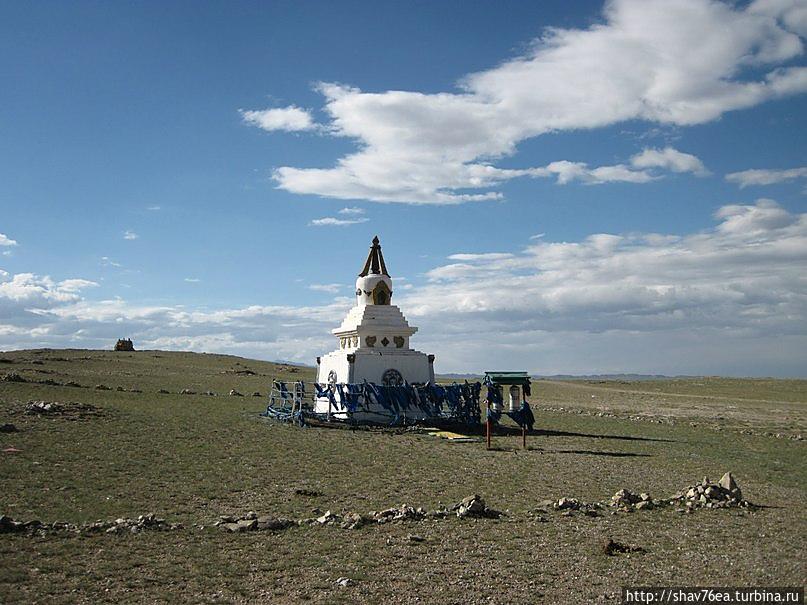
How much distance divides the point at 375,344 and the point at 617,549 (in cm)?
2740

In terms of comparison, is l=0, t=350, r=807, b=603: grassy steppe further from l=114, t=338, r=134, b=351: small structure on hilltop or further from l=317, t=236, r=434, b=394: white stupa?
l=114, t=338, r=134, b=351: small structure on hilltop

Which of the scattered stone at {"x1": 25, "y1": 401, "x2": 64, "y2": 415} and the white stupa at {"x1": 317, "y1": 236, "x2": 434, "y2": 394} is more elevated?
the white stupa at {"x1": 317, "y1": 236, "x2": 434, "y2": 394}

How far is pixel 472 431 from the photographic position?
34406 millimetres

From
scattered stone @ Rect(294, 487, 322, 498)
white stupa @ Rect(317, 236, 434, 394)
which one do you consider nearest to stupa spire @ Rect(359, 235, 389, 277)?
white stupa @ Rect(317, 236, 434, 394)

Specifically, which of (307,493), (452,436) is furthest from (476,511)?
(452,436)

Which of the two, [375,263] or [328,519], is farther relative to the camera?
[375,263]

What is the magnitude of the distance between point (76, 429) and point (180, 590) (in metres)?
18.3

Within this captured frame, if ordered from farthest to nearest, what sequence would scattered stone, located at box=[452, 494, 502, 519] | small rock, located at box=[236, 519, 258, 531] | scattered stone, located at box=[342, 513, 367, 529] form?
scattered stone, located at box=[452, 494, 502, 519] < scattered stone, located at box=[342, 513, 367, 529] < small rock, located at box=[236, 519, 258, 531]

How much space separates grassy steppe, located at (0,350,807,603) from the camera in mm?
11297

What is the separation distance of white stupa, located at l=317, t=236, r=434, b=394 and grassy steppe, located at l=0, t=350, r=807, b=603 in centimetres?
630

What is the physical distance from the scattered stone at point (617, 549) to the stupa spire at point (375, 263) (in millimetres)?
30127

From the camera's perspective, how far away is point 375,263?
42.8 meters

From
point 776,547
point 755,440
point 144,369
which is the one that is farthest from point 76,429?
point 144,369

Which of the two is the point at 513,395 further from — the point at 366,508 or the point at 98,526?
the point at 98,526
